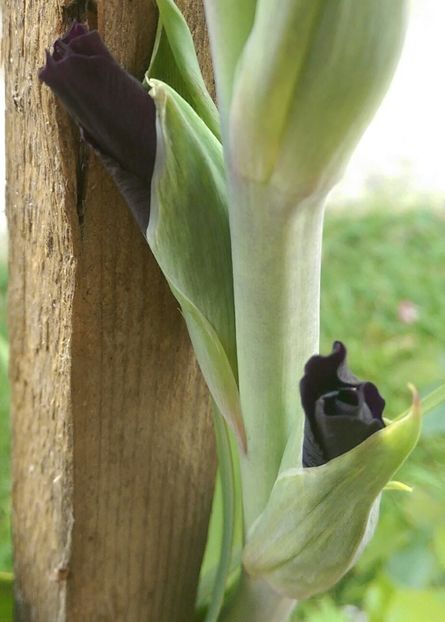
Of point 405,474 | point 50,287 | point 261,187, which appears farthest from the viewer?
point 405,474

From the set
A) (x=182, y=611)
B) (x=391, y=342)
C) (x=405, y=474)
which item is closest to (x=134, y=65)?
(x=182, y=611)

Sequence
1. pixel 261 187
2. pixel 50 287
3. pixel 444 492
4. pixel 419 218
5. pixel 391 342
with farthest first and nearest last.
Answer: pixel 419 218 < pixel 391 342 < pixel 444 492 < pixel 50 287 < pixel 261 187

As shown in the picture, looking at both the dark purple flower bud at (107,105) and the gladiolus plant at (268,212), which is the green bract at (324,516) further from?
the dark purple flower bud at (107,105)

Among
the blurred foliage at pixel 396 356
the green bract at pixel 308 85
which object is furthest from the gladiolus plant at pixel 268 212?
the blurred foliage at pixel 396 356

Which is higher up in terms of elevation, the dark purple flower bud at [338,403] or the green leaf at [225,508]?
the dark purple flower bud at [338,403]

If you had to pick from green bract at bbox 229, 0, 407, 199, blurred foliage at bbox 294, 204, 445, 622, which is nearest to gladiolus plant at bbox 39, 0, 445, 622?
green bract at bbox 229, 0, 407, 199

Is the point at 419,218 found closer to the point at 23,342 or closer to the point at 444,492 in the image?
the point at 444,492
